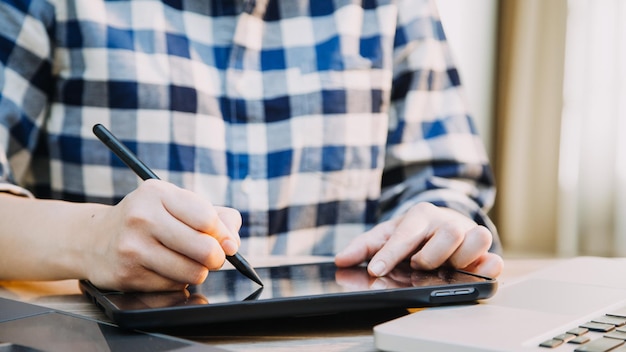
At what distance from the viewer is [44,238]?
0.59 meters

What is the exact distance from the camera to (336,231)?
3.11ft

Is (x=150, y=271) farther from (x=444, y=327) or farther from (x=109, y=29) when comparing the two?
(x=109, y=29)

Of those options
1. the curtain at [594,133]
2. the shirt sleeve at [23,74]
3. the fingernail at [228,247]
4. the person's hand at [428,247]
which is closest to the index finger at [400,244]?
the person's hand at [428,247]

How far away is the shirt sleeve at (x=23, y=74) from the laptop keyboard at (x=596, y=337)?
63cm

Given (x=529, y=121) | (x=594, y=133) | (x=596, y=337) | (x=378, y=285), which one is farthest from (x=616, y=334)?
(x=529, y=121)

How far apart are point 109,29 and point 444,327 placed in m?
0.62

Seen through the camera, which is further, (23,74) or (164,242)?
(23,74)

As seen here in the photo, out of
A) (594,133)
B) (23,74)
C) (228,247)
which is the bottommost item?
(594,133)

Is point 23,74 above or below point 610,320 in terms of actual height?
above

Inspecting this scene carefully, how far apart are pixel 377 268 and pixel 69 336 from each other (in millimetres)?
235

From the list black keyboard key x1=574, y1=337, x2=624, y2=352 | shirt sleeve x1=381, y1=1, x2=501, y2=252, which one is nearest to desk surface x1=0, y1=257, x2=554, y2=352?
black keyboard key x1=574, y1=337, x2=624, y2=352

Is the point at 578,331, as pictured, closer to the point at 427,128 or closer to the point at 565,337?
the point at 565,337

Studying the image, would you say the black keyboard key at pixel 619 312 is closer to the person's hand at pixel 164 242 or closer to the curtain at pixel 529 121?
the person's hand at pixel 164 242

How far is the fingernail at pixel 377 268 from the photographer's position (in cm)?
52
